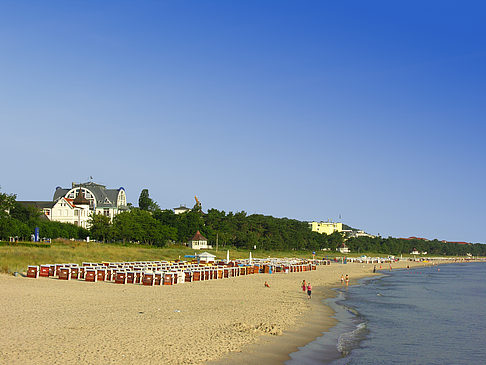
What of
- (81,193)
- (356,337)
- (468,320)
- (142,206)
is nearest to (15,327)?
(356,337)

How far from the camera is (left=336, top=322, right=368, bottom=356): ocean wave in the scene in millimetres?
21856

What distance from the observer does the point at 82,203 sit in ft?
343

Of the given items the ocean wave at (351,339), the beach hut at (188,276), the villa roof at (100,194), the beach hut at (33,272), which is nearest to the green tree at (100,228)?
the villa roof at (100,194)

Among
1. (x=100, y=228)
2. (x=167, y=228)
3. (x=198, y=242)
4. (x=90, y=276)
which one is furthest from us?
(x=198, y=242)

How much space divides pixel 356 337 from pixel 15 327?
53.1 ft

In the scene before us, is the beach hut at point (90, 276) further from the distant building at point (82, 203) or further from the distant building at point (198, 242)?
the distant building at point (198, 242)

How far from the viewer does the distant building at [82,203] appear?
10294 cm

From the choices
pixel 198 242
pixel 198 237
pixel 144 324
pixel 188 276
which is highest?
pixel 198 237

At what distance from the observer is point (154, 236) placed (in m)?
91.6

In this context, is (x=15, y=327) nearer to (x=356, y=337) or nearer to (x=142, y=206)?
(x=356, y=337)

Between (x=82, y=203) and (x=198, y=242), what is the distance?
26.5 m

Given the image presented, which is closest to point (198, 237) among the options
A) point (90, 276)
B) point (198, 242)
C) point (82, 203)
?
point (198, 242)

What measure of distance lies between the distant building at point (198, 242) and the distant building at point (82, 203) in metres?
18.9

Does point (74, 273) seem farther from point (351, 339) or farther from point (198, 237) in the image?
point (198, 237)
